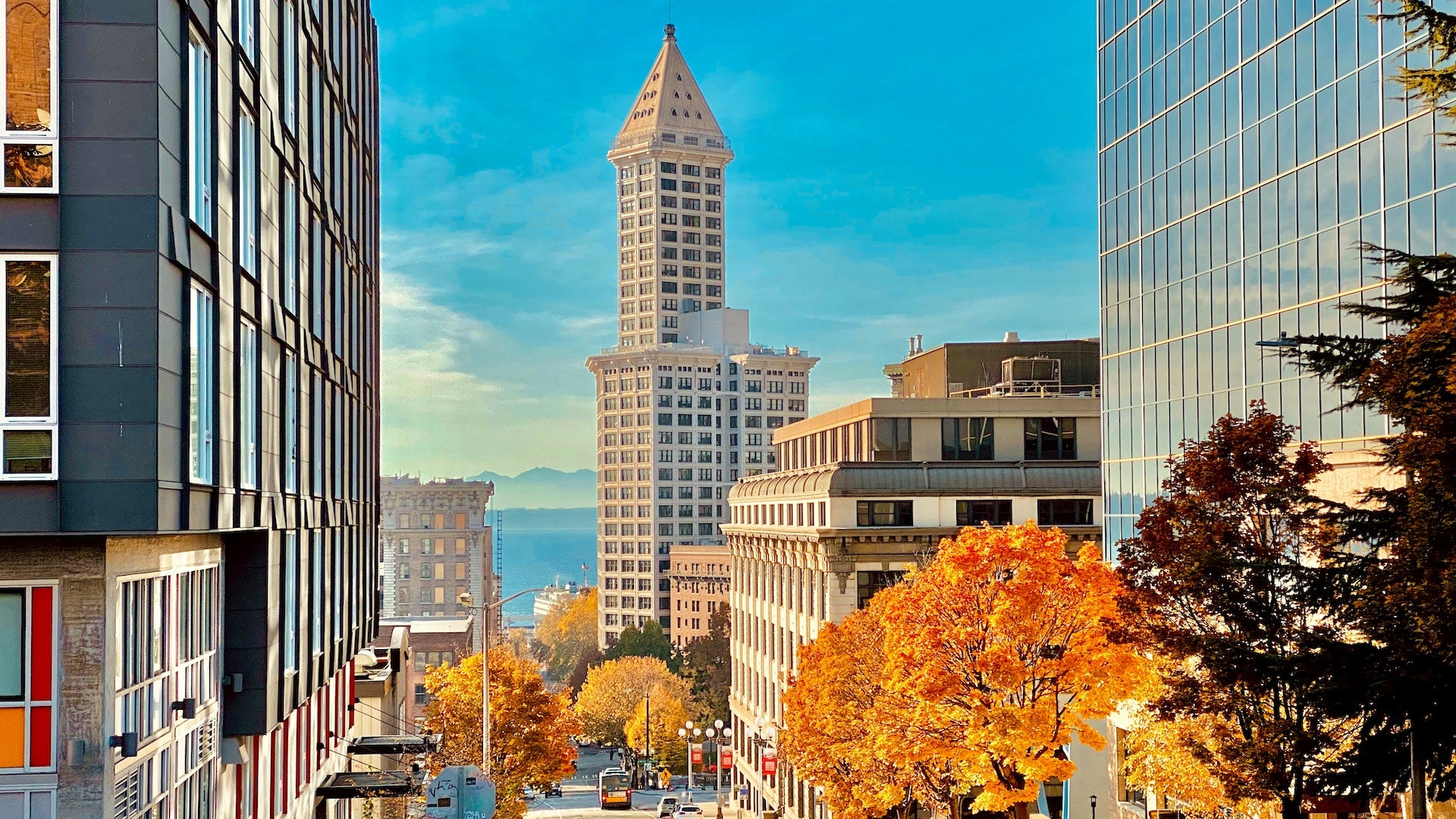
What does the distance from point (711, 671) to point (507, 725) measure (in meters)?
87.4

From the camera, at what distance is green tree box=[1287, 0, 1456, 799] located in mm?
20797

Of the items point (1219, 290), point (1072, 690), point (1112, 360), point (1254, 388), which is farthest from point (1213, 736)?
point (1112, 360)

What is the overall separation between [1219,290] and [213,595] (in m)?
32.7

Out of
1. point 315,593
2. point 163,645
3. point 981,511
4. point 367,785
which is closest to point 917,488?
→ point 981,511

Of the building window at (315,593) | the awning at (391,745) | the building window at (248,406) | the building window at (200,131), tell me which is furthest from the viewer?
the awning at (391,745)

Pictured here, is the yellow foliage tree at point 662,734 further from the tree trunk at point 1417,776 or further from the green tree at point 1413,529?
the tree trunk at point 1417,776

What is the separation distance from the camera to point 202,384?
968 inches

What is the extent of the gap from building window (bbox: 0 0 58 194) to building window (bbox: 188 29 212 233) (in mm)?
2728

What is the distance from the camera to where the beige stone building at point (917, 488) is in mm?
82000

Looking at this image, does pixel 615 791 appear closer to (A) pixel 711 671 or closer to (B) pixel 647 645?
(A) pixel 711 671

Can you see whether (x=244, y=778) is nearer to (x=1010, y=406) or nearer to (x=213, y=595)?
(x=213, y=595)

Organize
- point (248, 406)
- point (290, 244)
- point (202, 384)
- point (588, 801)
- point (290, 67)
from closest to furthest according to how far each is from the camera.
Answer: point (202, 384)
point (248, 406)
point (290, 244)
point (290, 67)
point (588, 801)

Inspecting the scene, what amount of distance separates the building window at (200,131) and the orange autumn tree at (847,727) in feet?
99.0

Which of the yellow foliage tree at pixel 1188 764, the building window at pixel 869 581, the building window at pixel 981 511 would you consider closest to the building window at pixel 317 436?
the yellow foliage tree at pixel 1188 764
